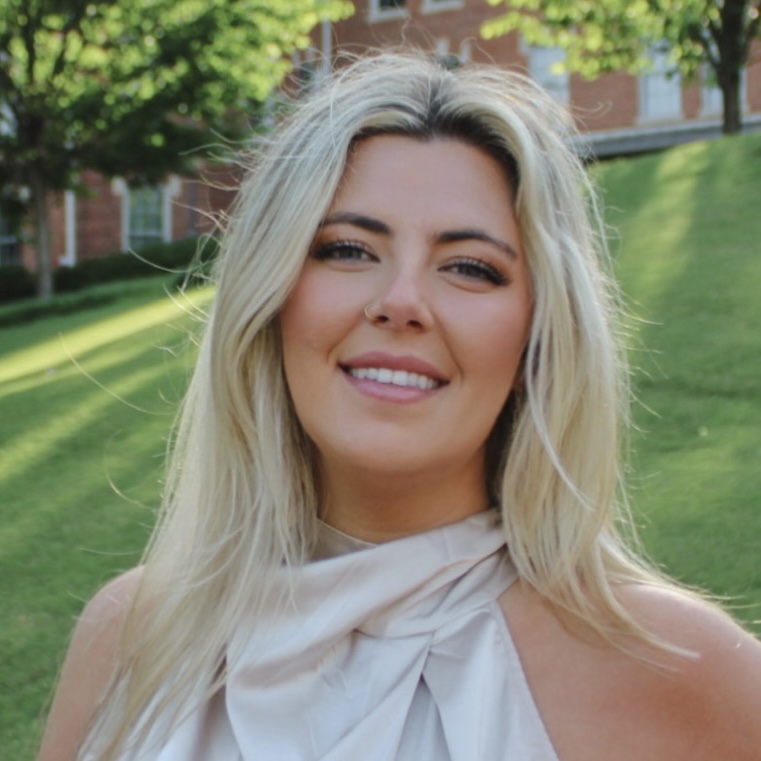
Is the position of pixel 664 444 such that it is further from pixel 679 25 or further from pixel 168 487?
pixel 679 25

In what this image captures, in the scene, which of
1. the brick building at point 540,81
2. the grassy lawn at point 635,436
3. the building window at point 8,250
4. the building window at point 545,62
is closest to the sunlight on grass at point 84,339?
the grassy lawn at point 635,436

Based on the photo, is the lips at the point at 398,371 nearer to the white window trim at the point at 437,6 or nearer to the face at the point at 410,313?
the face at the point at 410,313

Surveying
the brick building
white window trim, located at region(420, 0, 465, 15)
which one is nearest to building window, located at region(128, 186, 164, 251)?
the brick building

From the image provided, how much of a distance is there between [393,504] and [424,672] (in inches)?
10.8

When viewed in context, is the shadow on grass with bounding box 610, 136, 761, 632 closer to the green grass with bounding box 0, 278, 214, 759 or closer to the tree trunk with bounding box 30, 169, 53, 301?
the green grass with bounding box 0, 278, 214, 759

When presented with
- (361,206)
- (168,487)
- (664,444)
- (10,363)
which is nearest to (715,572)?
(664,444)

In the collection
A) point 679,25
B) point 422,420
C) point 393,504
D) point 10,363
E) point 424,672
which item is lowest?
point 10,363

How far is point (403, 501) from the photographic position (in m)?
2.23

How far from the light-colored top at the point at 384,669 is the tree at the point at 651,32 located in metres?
15.2

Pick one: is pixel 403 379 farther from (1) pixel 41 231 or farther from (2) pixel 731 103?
(1) pixel 41 231

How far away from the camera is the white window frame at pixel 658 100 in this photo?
28.2 m

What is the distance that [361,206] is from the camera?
7.31ft

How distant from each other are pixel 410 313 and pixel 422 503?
1.07ft

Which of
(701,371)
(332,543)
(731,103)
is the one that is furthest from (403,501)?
(731,103)
